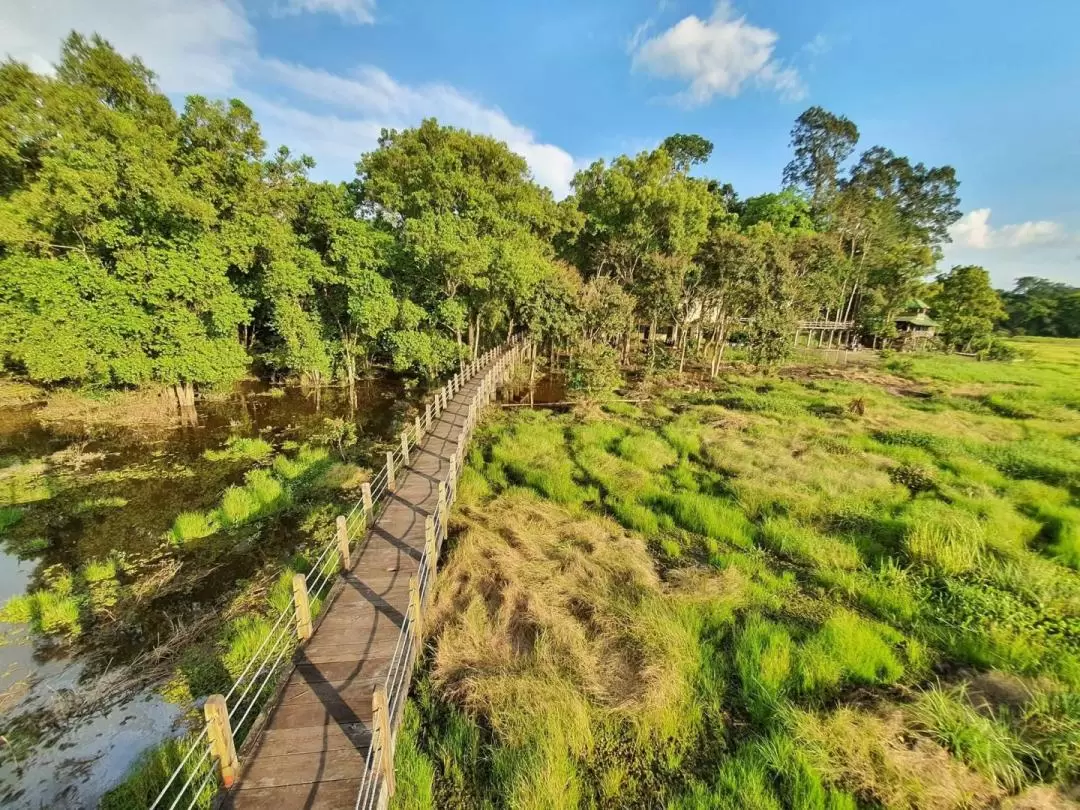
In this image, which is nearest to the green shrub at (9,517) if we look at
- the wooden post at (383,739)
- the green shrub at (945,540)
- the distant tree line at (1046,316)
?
the wooden post at (383,739)

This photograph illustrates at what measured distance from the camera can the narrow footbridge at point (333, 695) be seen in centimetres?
380

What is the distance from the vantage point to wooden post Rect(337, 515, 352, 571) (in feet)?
21.4

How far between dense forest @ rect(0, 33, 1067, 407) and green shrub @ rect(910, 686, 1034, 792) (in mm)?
15325

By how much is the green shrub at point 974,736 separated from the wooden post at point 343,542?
756 cm

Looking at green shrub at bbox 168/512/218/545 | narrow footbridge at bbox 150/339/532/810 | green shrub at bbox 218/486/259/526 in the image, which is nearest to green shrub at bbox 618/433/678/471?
narrow footbridge at bbox 150/339/532/810

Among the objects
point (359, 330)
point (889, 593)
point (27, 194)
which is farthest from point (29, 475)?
point (889, 593)

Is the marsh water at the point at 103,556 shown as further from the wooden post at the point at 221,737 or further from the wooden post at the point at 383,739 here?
the wooden post at the point at 383,739

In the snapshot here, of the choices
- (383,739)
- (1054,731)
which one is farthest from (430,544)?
(1054,731)

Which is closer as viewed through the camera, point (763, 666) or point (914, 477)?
point (763, 666)

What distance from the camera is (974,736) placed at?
15.1 feet

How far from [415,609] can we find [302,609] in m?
1.38

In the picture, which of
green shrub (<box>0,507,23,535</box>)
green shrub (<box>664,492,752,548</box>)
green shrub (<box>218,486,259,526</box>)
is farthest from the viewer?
green shrub (<box>218,486,259,526</box>)

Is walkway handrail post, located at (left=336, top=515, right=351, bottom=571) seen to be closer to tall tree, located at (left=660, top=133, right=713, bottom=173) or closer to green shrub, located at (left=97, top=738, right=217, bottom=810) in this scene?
green shrub, located at (left=97, top=738, right=217, bottom=810)

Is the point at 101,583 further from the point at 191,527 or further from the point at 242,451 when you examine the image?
the point at 242,451
